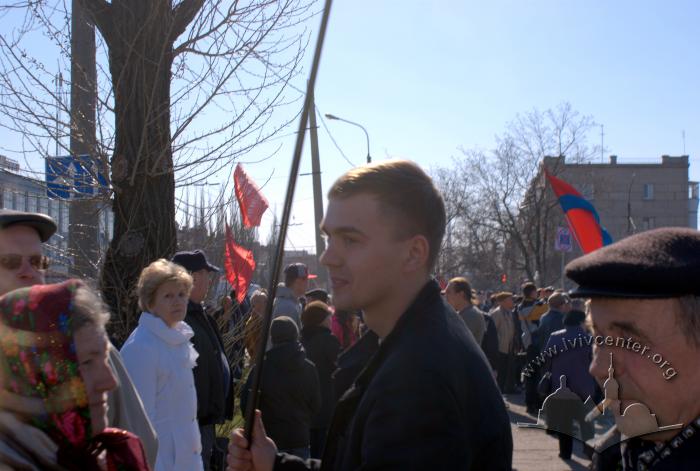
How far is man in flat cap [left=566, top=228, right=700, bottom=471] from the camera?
1.56 meters

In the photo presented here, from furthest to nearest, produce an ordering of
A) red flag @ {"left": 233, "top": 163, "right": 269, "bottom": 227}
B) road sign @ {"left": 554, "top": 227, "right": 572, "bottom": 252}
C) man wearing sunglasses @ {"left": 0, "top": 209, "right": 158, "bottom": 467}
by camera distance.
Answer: road sign @ {"left": 554, "top": 227, "right": 572, "bottom": 252} → red flag @ {"left": 233, "top": 163, "right": 269, "bottom": 227} → man wearing sunglasses @ {"left": 0, "top": 209, "right": 158, "bottom": 467}

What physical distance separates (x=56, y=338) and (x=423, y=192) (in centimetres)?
109

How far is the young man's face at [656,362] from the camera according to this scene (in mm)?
1565

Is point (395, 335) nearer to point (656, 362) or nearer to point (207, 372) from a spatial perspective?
point (656, 362)

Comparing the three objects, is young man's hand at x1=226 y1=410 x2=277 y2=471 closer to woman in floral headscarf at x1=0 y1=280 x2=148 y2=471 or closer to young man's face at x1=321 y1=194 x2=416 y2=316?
woman in floral headscarf at x1=0 y1=280 x2=148 y2=471

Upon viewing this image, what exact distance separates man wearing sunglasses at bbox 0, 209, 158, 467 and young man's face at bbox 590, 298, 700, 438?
198 cm

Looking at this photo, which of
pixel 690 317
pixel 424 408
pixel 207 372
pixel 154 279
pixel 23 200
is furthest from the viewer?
pixel 23 200

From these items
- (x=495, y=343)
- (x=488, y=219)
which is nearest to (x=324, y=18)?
(x=495, y=343)

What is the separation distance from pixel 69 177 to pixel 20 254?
2832mm

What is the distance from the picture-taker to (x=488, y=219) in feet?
117

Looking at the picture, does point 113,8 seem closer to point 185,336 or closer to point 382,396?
point 185,336

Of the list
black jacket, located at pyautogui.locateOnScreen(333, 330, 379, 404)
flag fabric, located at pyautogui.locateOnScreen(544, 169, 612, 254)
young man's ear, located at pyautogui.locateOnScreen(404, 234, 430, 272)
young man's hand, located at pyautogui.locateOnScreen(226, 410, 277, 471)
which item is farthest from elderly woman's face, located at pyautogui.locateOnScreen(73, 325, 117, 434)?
flag fabric, located at pyautogui.locateOnScreen(544, 169, 612, 254)

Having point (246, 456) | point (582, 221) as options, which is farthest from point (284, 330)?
point (246, 456)

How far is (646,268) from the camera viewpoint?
158 cm
